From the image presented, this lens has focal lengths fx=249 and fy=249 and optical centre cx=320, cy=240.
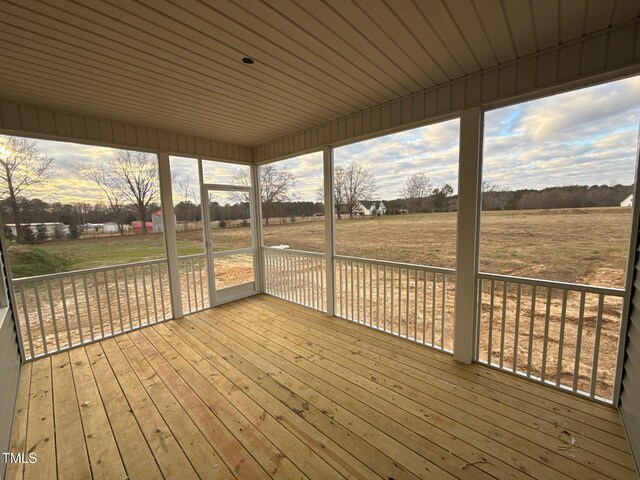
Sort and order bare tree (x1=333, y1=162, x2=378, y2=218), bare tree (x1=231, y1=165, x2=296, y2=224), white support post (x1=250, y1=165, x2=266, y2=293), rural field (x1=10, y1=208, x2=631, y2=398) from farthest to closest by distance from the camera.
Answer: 1. white support post (x1=250, y1=165, x2=266, y2=293)
2. bare tree (x1=231, y1=165, x2=296, y2=224)
3. bare tree (x1=333, y1=162, x2=378, y2=218)
4. rural field (x1=10, y1=208, x2=631, y2=398)

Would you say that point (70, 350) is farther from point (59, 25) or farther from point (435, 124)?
point (435, 124)

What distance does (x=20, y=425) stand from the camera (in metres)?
1.85

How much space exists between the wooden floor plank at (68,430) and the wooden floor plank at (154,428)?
304 millimetres

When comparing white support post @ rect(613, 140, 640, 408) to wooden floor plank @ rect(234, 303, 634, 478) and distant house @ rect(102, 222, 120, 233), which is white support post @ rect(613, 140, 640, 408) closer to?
wooden floor plank @ rect(234, 303, 634, 478)

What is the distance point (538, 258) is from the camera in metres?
2.43

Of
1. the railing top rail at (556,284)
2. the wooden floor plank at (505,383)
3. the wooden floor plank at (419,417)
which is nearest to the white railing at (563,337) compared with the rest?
the railing top rail at (556,284)

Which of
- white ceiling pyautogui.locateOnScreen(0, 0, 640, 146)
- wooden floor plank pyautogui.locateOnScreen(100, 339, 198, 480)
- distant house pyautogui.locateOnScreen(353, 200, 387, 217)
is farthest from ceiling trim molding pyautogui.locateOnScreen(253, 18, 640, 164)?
wooden floor plank pyautogui.locateOnScreen(100, 339, 198, 480)

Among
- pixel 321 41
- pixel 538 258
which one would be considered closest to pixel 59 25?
pixel 321 41

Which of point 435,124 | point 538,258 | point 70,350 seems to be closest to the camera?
point 538,258

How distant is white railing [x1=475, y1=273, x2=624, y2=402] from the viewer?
2.00 metres

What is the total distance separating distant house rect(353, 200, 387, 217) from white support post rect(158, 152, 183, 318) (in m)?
2.68

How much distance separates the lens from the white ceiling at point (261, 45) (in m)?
1.44

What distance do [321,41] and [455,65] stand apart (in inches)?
46.1

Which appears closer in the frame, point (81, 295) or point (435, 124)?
point (435, 124)
